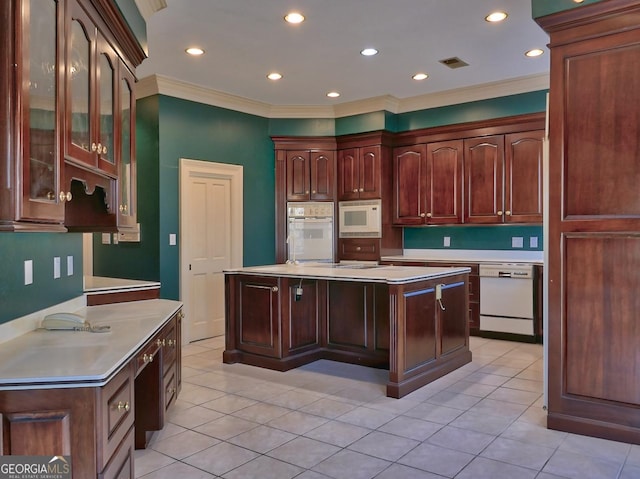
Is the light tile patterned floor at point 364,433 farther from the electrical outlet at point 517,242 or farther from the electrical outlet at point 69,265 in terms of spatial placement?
the electrical outlet at point 517,242

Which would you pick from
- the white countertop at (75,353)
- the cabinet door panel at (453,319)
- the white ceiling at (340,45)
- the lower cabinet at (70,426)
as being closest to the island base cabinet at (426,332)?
the cabinet door panel at (453,319)

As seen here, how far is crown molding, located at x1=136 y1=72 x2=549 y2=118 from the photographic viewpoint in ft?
18.0

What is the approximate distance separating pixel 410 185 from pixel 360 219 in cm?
79

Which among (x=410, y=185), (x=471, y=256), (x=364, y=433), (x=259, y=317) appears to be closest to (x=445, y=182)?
(x=410, y=185)

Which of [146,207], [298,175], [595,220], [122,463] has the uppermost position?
[298,175]

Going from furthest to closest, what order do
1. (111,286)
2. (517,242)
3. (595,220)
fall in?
(517,242)
(111,286)
(595,220)

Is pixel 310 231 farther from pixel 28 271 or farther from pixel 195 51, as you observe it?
pixel 28 271

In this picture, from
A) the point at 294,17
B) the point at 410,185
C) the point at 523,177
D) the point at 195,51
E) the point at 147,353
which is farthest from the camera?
the point at 410,185

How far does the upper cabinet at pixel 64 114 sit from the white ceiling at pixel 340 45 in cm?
121

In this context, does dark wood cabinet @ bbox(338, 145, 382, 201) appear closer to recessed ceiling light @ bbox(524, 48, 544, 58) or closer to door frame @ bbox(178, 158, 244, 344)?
door frame @ bbox(178, 158, 244, 344)

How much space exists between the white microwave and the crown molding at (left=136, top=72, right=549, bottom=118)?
121 cm

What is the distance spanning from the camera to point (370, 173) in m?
6.59

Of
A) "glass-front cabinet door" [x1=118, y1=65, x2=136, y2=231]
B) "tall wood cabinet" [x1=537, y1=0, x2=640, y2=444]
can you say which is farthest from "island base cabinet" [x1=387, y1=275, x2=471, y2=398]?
"glass-front cabinet door" [x1=118, y1=65, x2=136, y2=231]

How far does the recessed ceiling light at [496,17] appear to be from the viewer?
3.88 m
